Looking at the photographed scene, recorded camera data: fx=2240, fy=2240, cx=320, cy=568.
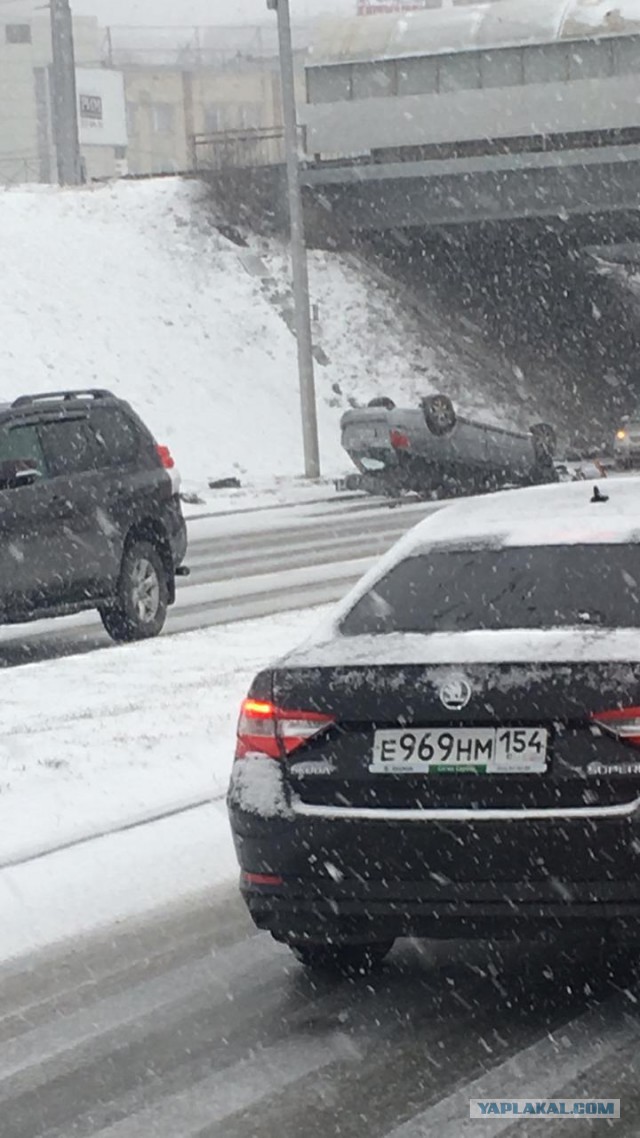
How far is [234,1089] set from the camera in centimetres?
541

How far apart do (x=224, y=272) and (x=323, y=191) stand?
342 cm

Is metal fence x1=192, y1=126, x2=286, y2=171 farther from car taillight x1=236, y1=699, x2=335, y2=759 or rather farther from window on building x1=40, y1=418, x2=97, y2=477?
car taillight x1=236, y1=699, x2=335, y2=759

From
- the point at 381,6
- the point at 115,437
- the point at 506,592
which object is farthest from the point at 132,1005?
the point at 381,6

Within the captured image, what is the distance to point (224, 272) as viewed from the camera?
1903 inches

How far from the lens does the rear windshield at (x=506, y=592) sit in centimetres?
636

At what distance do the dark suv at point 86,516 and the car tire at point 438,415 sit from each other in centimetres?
1568

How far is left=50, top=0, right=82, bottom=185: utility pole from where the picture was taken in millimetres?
53656

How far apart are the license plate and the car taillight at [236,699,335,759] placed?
0.20m

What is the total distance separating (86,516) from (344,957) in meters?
9.38

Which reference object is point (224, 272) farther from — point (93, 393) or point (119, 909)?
point (119, 909)

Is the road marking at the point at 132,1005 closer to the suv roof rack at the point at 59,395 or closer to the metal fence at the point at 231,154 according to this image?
the suv roof rack at the point at 59,395

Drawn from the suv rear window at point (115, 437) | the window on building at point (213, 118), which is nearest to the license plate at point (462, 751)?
the suv rear window at point (115, 437)

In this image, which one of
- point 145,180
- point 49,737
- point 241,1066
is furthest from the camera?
point 145,180

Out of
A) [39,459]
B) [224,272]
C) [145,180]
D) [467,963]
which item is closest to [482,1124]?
[467,963]
